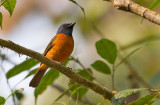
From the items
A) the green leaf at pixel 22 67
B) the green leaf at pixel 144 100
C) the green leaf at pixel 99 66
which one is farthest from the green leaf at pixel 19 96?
the green leaf at pixel 144 100

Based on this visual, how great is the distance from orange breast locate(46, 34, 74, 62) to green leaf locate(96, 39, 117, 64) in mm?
1312

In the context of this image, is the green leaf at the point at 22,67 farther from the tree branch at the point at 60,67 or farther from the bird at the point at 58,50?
the bird at the point at 58,50

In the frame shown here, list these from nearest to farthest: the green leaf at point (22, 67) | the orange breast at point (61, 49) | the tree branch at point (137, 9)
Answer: the tree branch at point (137, 9)
the green leaf at point (22, 67)
the orange breast at point (61, 49)

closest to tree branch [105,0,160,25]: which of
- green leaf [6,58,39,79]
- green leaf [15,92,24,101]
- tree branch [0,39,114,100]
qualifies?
tree branch [0,39,114,100]

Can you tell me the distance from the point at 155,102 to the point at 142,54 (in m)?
4.57

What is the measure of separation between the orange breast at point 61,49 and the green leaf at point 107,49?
131cm

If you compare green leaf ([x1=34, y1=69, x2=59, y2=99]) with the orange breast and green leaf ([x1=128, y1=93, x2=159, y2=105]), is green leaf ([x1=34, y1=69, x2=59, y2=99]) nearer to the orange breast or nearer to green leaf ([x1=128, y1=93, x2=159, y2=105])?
the orange breast

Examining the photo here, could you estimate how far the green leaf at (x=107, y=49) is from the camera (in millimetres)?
2809

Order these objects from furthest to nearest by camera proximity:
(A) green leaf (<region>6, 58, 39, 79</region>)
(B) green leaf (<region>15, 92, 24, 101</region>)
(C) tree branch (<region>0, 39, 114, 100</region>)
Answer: (B) green leaf (<region>15, 92, 24, 101</region>)
(A) green leaf (<region>6, 58, 39, 79</region>)
(C) tree branch (<region>0, 39, 114, 100</region>)

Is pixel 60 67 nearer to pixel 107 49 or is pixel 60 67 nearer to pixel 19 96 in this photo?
Answer: pixel 107 49

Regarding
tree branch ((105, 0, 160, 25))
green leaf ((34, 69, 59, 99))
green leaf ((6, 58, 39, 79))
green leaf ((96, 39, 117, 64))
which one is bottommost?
green leaf ((34, 69, 59, 99))

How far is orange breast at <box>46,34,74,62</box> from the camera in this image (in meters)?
4.11

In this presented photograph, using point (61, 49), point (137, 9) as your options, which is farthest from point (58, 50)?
point (137, 9)

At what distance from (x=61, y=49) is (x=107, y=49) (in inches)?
59.0
